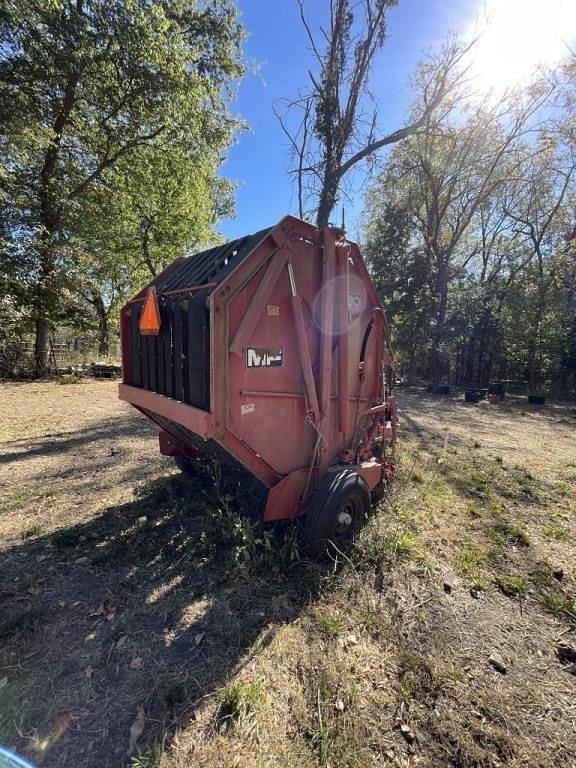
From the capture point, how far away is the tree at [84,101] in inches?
410

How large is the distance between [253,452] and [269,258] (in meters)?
1.46

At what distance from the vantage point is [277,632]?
7.55ft

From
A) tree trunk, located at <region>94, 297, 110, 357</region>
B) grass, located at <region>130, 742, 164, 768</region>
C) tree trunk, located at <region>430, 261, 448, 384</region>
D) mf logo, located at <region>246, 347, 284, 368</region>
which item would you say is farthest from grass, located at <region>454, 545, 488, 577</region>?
tree trunk, located at <region>94, 297, 110, 357</region>

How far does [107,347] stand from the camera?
22.3 metres

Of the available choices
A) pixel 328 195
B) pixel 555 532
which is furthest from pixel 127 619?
pixel 328 195

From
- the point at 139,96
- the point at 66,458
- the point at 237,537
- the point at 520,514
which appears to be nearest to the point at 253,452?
the point at 237,537

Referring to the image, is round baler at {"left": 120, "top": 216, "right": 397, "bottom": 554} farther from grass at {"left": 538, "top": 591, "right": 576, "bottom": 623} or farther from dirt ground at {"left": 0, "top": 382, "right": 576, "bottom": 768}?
grass at {"left": 538, "top": 591, "right": 576, "bottom": 623}

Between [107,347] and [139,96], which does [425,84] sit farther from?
[107,347]

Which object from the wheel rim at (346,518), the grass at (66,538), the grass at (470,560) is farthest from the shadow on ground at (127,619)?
the grass at (470,560)

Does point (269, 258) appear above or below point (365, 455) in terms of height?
above

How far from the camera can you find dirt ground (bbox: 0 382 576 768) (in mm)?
1700

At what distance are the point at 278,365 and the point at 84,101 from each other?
1550 cm

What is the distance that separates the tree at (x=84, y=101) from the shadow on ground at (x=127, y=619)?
41.7 ft

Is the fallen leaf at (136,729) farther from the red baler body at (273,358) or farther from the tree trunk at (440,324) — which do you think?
the tree trunk at (440,324)
